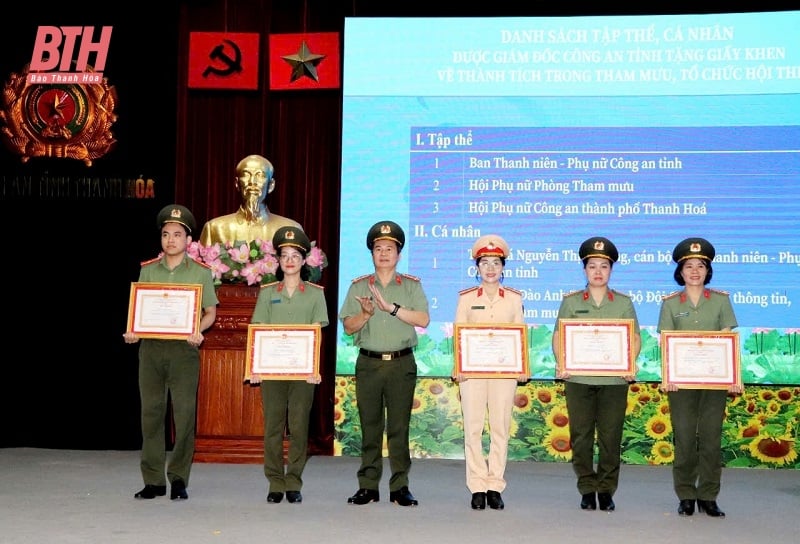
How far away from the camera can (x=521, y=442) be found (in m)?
7.22

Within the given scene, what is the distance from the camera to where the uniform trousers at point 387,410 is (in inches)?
202

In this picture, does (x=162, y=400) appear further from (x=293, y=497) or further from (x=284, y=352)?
(x=293, y=497)

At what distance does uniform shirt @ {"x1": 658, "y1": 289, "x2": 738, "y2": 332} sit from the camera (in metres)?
5.03

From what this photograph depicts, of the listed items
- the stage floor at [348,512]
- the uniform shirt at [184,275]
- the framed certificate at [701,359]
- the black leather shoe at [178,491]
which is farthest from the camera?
the uniform shirt at [184,275]

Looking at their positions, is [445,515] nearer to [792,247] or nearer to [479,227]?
[479,227]

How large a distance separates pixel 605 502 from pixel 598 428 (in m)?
0.37

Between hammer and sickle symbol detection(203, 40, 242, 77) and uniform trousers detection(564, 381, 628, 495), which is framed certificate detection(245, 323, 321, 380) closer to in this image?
uniform trousers detection(564, 381, 628, 495)

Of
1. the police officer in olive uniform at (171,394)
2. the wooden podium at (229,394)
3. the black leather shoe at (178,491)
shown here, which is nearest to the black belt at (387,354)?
the police officer in olive uniform at (171,394)

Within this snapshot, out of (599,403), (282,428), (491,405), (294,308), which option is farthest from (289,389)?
(599,403)

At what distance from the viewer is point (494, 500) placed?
199 inches

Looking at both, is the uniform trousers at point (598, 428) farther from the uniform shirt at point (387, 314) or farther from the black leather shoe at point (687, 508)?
the uniform shirt at point (387, 314)

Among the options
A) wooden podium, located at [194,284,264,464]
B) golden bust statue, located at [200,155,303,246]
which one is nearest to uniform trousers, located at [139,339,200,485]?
wooden podium, located at [194,284,264,464]

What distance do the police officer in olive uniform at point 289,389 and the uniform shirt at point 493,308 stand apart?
76 centimetres

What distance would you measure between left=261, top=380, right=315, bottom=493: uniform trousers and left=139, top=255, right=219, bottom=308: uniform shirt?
1.87ft
